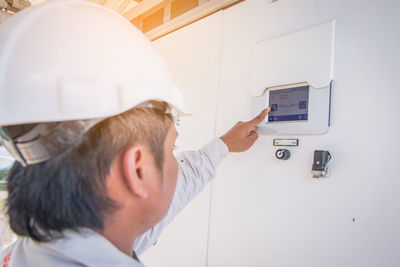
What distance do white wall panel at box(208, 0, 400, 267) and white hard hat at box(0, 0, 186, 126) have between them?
2.18 feet

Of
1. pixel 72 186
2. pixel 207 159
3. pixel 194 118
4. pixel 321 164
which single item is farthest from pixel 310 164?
pixel 72 186

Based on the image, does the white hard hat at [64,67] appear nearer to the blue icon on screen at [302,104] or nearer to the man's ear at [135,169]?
the man's ear at [135,169]

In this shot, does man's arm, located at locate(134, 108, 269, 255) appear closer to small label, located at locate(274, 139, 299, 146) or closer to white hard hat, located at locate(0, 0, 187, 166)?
small label, located at locate(274, 139, 299, 146)

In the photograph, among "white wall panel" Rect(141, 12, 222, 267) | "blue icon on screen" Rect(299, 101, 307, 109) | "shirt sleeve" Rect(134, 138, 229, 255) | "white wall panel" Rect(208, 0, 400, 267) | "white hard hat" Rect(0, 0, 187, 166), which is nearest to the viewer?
"white hard hat" Rect(0, 0, 187, 166)

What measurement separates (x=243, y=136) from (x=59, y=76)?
0.73 metres

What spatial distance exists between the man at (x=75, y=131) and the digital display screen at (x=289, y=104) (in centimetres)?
59

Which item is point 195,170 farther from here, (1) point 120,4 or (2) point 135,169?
(1) point 120,4

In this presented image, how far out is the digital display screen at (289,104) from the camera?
95 cm

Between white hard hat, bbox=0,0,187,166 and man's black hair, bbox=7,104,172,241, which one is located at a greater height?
white hard hat, bbox=0,0,187,166

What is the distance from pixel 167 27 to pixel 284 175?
1.11 m

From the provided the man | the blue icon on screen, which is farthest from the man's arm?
the man

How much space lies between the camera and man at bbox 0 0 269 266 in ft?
1.59

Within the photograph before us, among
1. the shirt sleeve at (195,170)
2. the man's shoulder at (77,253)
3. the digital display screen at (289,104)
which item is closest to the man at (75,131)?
the man's shoulder at (77,253)

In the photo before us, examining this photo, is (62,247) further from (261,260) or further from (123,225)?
(261,260)
